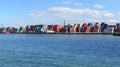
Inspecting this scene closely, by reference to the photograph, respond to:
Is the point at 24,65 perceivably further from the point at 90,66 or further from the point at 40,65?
the point at 90,66

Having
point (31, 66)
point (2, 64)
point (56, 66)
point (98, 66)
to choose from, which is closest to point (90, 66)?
point (98, 66)

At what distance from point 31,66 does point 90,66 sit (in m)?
5.84

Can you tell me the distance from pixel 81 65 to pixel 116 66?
3.50 metres

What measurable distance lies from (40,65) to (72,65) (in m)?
3.25

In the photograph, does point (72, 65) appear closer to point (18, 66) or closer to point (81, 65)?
point (81, 65)

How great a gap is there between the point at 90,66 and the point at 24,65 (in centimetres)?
661

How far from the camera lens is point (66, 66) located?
3253 centimetres

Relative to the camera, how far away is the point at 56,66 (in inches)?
1287

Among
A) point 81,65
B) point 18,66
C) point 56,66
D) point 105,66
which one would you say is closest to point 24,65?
point 18,66

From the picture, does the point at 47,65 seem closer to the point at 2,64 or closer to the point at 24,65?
the point at 24,65

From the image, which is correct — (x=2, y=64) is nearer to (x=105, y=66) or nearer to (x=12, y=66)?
(x=12, y=66)

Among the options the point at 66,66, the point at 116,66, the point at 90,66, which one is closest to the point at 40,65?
the point at 66,66

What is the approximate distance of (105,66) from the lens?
33188 millimetres

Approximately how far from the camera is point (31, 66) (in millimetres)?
32562
